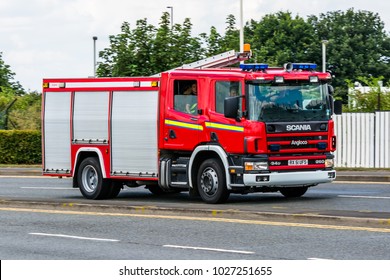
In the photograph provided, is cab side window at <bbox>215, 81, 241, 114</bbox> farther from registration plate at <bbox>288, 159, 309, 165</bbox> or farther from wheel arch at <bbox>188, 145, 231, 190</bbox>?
registration plate at <bbox>288, 159, 309, 165</bbox>

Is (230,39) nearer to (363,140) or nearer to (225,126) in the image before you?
(363,140)

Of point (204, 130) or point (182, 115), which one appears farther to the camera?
point (182, 115)

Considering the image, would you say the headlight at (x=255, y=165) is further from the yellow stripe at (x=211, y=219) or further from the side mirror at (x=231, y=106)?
the yellow stripe at (x=211, y=219)

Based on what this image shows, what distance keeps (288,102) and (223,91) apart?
1.20 m

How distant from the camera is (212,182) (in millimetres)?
20219

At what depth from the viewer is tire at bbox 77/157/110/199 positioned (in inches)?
877

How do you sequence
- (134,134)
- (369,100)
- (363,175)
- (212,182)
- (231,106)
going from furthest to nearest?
(369,100) → (363,175) → (134,134) → (212,182) → (231,106)

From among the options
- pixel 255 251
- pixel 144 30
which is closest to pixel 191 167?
pixel 255 251

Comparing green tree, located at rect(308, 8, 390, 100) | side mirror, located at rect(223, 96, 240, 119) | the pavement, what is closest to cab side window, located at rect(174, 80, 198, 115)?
side mirror, located at rect(223, 96, 240, 119)

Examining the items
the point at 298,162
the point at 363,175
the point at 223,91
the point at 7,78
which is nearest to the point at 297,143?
the point at 298,162

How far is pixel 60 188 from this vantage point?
2725 cm

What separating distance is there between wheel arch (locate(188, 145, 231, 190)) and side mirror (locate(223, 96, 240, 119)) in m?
0.73

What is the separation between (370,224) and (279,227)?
134 cm

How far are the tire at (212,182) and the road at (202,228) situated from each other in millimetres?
279
